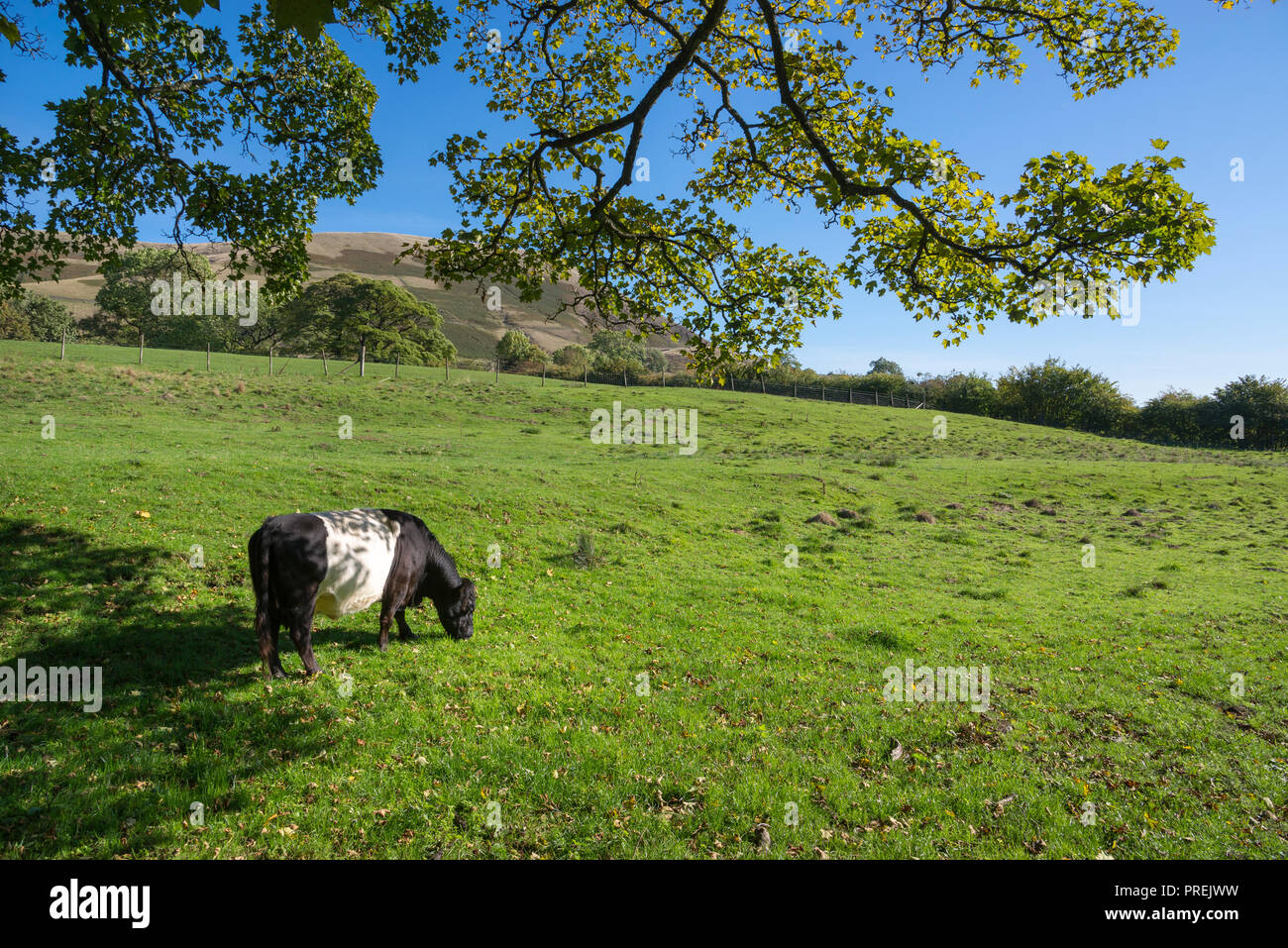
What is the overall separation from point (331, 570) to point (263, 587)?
87 cm

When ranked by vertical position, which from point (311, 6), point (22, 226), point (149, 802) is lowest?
point (149, 802)

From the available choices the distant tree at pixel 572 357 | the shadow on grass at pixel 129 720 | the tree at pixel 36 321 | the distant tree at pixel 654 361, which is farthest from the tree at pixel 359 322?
the shadow on grass at pixel 129 720

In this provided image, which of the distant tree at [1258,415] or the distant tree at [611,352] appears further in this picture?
the distant tree at [611,352]

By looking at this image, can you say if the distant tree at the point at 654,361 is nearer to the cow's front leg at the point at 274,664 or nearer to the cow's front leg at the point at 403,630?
the cow's front leg at the point at 403,630

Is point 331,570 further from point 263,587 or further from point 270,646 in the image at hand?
point 270,646

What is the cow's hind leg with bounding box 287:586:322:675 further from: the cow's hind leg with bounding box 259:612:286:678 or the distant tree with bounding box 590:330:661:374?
the distant tree with bounding box 590:330:661:374

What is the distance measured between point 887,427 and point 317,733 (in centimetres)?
5525

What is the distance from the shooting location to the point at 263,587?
8094 millimetres

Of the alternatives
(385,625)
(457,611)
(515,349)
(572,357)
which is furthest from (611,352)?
(385,625)

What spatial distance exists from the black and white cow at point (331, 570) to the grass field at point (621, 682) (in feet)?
2.62

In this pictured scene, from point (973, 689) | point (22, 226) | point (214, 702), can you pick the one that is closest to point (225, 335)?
point (22, 226)

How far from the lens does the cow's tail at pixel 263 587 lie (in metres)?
8.08

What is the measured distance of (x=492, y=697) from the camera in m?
8.74
